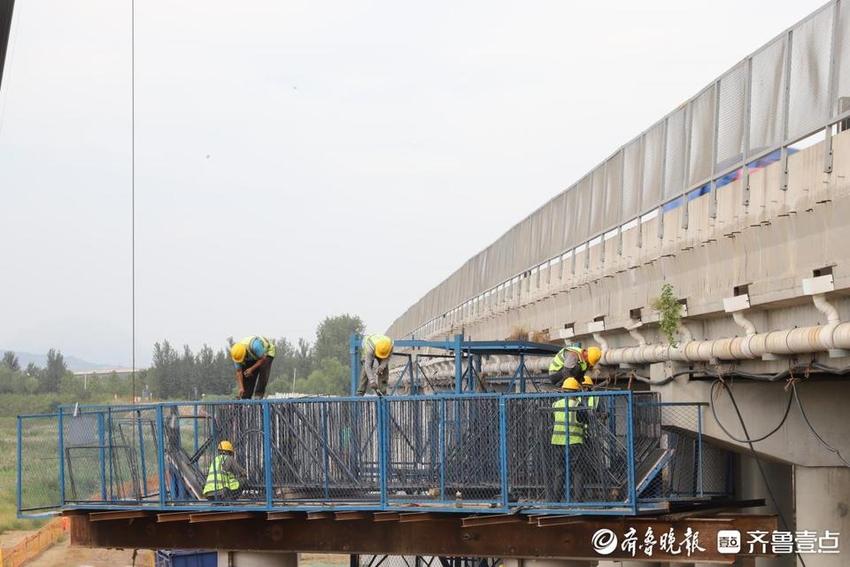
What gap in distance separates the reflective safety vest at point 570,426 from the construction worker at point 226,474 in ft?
14.8

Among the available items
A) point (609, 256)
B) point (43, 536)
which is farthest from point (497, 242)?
point (43, 536)

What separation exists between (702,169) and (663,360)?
2914 mm

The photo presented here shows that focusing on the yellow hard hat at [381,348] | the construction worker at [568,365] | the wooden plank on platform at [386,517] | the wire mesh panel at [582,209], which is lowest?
the wooden plank on platform at [386,517]

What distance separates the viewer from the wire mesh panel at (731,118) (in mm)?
18703

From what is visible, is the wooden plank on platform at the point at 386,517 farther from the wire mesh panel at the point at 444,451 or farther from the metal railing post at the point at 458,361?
the metal railing post at the point at 458,361

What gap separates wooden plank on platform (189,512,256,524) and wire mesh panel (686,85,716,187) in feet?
26.5

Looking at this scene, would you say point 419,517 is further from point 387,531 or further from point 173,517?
point 173,517

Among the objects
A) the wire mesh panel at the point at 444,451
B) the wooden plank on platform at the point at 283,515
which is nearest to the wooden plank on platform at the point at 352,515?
the wire mesh panel at the point at 444,451

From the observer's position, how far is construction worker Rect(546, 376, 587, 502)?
1667cm

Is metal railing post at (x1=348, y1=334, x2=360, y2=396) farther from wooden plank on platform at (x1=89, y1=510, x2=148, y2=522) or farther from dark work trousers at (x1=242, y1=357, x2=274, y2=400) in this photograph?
wooden plank on platform at (x1=89, y1=510, x2=148, y2=522)

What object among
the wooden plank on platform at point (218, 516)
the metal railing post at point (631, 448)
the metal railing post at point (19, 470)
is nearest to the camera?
the metal railing post at point (631, 448)

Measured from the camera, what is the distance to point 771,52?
691 inches

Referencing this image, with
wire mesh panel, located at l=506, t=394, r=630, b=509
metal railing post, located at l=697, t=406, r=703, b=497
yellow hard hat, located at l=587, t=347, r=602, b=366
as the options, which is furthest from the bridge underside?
yellow hard hat, located at l=587, t=347, r=602, b=366

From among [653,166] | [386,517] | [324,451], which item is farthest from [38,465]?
[653,166]
